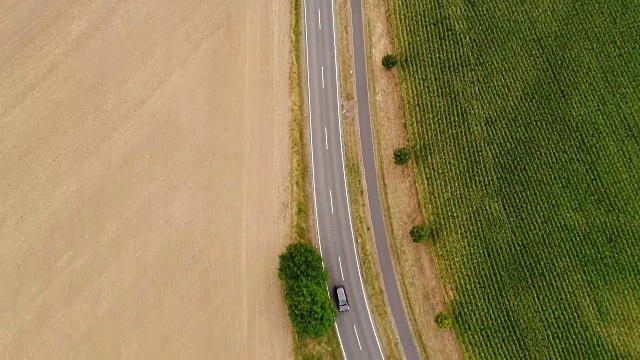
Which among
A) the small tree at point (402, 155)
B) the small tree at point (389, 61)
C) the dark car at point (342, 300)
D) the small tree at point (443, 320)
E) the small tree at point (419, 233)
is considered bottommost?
the small tree at point (443, 320)

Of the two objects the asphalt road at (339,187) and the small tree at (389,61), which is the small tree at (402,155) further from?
the small tree at (389,61)

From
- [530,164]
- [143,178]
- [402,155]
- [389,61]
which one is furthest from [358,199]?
[143,178]

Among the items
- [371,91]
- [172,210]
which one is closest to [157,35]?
[172,210]

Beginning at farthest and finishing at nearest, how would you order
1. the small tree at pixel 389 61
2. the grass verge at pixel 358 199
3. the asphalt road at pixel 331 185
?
the small tree at pixel 389 61
the grass verge at pixel 358 199
the asphalt road at pixel 331 185

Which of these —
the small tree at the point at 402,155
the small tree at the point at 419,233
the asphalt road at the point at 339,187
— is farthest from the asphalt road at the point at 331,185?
the small tree at the point at 419,233

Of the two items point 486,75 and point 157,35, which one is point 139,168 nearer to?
point 157,35

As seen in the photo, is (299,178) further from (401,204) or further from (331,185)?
(401,204)

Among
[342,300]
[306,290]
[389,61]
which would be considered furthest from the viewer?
[389,61]
